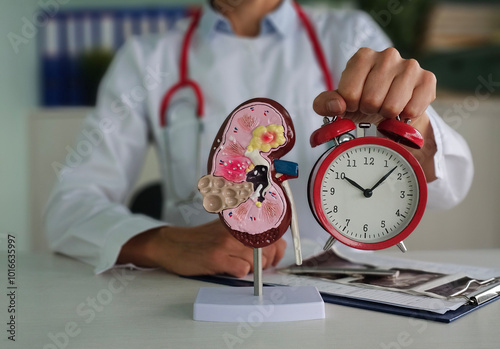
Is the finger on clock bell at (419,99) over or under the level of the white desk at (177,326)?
over

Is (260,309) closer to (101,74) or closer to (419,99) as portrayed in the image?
(419,99)

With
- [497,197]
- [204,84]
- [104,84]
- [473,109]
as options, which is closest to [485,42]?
[473,109]

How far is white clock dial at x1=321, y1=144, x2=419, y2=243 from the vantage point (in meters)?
0.66

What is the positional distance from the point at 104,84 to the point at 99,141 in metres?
0.15

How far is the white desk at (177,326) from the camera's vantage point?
1.84ft

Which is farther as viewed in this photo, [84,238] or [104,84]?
[104,84]

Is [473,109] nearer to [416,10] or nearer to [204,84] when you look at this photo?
[416,10]

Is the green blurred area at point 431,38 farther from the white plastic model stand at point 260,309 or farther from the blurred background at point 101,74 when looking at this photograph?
the white plastic model stand at point 260,309

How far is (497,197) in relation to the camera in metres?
1.97

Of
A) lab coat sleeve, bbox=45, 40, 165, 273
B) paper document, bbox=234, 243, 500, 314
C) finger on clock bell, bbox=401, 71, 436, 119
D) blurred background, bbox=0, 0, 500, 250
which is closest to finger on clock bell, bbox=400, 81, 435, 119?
finger on clock bell, bbox=401, 71, 436, 119

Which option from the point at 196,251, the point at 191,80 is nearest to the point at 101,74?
the point at 191,80

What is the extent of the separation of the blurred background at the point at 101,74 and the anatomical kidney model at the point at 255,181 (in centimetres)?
138

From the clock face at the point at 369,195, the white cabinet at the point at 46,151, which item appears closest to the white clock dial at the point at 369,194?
the clock face at the point at 369,195

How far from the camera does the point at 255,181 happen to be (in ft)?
2.12
